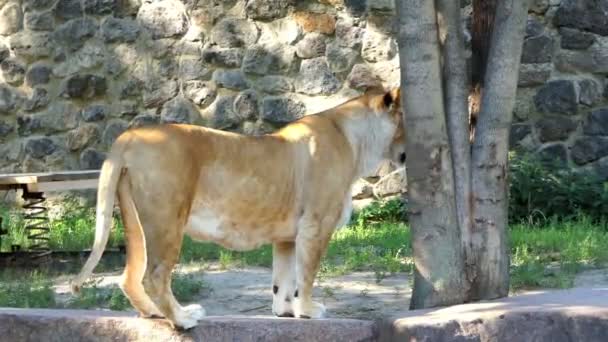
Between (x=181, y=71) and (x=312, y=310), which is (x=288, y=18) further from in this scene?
(x=312, y=310)

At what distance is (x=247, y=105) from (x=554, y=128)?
275 centimetres

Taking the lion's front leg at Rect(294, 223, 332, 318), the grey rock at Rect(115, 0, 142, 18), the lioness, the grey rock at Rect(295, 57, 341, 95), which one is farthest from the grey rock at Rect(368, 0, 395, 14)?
the lion's front leg at Rect(294, 223, 332, 318)

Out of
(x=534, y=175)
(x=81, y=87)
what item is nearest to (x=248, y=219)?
(x=534, y=175)

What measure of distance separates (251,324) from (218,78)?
5372 mm

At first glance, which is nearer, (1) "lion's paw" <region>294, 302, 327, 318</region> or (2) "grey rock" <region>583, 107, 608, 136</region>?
(1) "lion's paw" <region>294, 302, 327, 318</region>

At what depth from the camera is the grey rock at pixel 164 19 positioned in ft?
33.4

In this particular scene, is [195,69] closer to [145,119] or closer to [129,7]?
[145,119]

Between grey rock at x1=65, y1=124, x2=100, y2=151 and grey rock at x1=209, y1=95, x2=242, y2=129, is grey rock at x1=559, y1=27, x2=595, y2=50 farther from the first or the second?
grey rock at x1=65, y1=124, x2=100, y2=151

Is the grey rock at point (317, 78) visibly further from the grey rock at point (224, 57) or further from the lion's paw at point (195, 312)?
the lion's paw at point (195, 312)

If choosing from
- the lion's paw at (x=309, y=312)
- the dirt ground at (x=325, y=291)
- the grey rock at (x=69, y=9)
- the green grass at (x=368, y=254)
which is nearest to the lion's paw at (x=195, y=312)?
the lion's paw at (x=309, y=312)

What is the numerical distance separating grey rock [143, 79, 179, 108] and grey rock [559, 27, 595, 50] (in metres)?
3.51

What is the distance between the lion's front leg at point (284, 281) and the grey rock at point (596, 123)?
485 centimetres

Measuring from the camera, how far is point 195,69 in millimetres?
10188

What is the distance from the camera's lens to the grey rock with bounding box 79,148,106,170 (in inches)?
409
